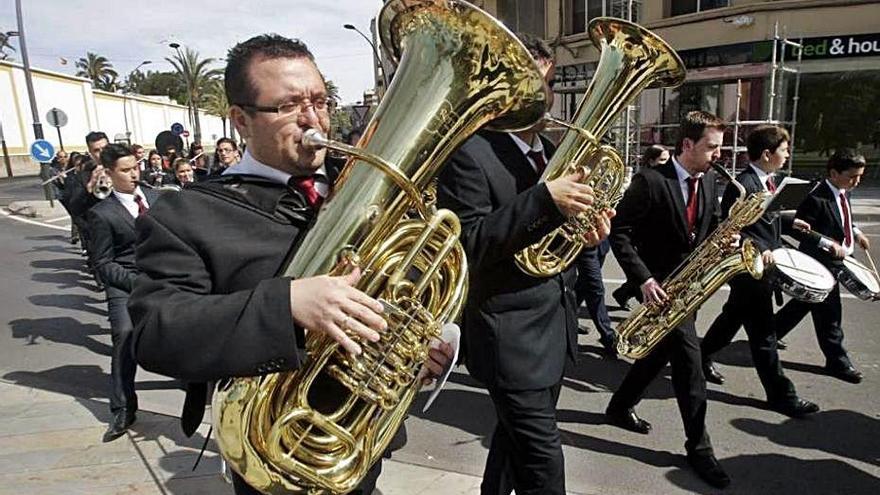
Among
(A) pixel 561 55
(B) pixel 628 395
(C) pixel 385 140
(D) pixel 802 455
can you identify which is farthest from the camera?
(A) pixel 561 55

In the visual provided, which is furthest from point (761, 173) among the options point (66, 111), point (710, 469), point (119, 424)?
point (66, 111)

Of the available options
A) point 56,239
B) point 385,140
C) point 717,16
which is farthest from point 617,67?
point 717,16

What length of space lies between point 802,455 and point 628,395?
1000 millimetres

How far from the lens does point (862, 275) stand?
180 inches

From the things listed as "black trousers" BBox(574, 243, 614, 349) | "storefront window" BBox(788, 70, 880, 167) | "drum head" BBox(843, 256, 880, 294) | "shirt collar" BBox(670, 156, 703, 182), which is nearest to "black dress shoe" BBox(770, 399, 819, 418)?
"drum head" BBox(843, 256, 880, 294)

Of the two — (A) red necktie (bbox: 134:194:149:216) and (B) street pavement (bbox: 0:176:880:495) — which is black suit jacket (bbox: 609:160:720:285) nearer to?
(B) street pavement (bbox: 0:176:880:495)

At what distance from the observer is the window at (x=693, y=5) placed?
17.9m

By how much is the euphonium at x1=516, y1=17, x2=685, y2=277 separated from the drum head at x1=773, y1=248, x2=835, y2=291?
6.21 feet

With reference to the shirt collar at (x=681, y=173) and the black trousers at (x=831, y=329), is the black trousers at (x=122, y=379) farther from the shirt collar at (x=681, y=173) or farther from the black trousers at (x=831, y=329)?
the black trousers at (x=831, y=329)

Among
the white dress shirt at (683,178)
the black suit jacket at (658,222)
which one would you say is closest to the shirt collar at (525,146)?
A: the black suit jacket at (658,222)

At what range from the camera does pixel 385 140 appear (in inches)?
59.5

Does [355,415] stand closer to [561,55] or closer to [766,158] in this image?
[766,158]

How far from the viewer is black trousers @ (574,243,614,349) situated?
5.46 m

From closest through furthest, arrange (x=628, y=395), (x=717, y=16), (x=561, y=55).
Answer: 1. (x=628, y=395)
2. (x=717, y=16)
3. (x=561, y=55)
